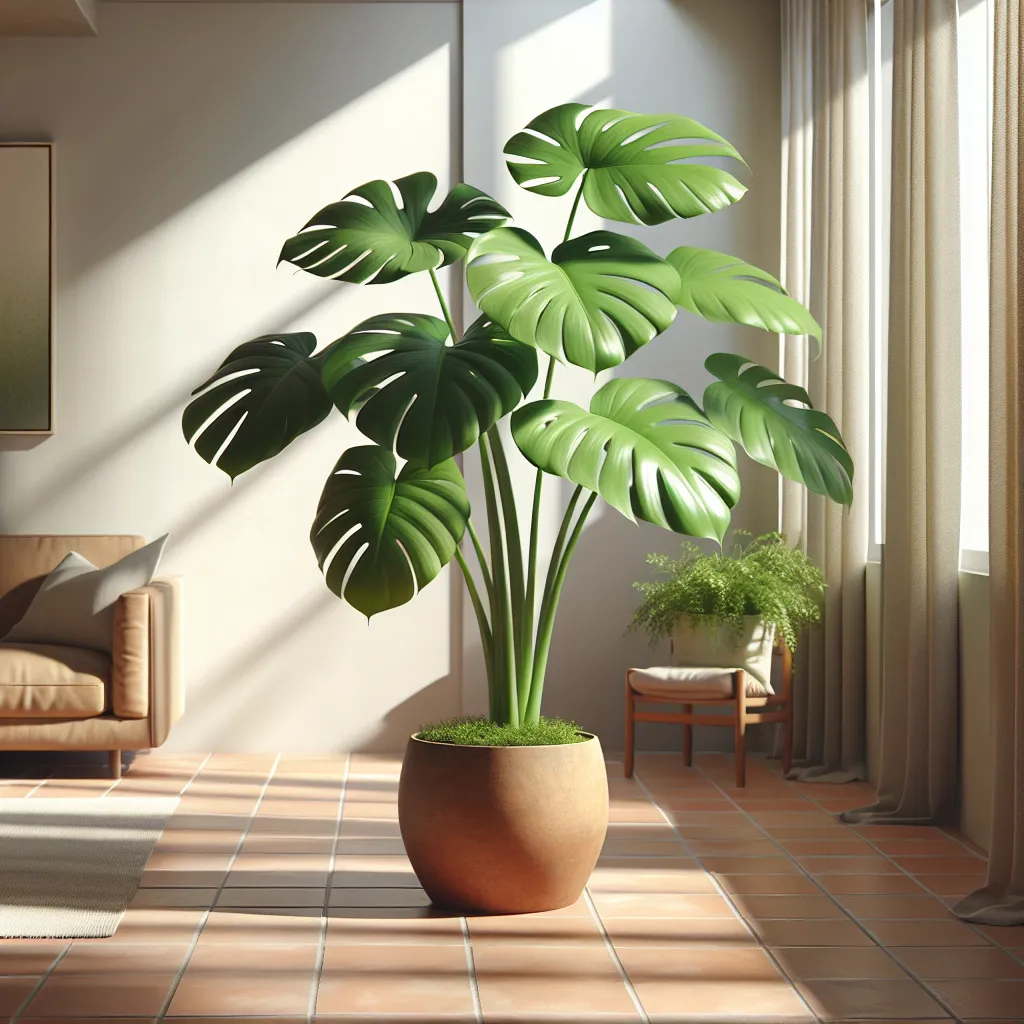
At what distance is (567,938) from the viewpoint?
2.82 metres

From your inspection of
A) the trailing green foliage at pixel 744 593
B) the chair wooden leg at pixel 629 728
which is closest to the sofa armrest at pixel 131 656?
the chair wooden leg at pixel 629 728

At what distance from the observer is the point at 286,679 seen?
521 centimetres

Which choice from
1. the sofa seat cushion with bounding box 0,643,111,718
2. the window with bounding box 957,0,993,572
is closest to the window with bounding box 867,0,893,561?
the window with bounding box 957,0,993,572

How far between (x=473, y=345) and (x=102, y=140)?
3.16 meters

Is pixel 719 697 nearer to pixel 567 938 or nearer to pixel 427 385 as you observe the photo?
pixel 567 938

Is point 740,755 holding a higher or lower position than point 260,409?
lower

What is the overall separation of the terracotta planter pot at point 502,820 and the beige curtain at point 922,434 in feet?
4.24

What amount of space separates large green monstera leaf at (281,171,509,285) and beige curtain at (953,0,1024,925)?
1.24 m

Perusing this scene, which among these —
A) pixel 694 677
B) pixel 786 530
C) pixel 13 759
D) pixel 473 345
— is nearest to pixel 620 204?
pixel 473 345

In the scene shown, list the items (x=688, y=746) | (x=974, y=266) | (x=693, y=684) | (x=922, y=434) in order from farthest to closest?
1. (x=688, y=746)
2. (x=693, y=684)
3. (x=974, y=266)
4. (x=922, y=434)

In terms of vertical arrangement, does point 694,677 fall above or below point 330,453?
below

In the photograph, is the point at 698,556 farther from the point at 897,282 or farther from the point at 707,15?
the point at 707,15

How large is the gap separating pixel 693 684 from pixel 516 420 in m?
2.09

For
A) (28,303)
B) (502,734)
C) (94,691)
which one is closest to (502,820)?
(502,734)
